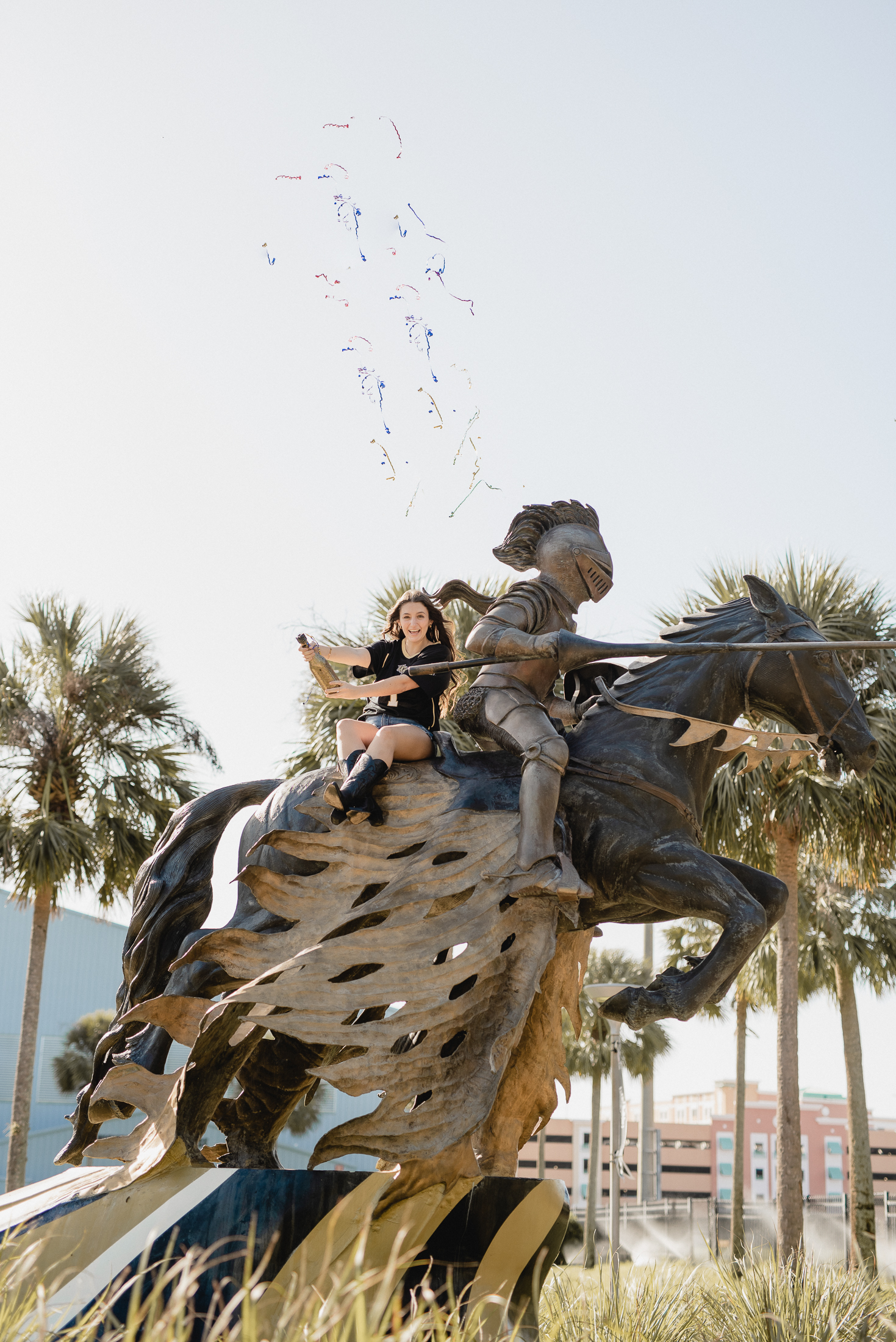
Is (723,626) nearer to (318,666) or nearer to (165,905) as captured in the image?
(318,666)

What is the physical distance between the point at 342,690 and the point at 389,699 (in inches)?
11.8

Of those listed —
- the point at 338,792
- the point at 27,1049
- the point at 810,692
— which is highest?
the point at 810,692

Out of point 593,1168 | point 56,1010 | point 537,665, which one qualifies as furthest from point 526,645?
point 56,1010

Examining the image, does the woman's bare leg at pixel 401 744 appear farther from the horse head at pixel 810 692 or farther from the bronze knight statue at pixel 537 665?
the horse head at pixel 810 692

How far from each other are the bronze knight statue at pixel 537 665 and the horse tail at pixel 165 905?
49.4 inches

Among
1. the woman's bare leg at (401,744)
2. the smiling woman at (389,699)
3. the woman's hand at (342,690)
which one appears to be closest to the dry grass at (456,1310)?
the smiling woman at (389,699)

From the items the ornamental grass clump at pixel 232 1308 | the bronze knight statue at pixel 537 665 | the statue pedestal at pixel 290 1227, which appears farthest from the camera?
the bronze knight statue at pixel 537 665

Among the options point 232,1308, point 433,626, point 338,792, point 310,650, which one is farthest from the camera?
point 433,626

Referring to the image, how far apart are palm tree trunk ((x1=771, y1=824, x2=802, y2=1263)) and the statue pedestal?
26.8ft

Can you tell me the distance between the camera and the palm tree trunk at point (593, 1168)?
71.8 feet

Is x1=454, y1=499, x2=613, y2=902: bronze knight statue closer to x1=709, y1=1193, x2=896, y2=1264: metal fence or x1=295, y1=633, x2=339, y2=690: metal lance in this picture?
x1=295, y1=633, x2=339, y2=690: metal lance

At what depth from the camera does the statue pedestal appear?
4.22m

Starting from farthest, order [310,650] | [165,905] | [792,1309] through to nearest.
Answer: [165,905] → [792,1309] → [310,650]

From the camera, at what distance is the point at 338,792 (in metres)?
4.89
